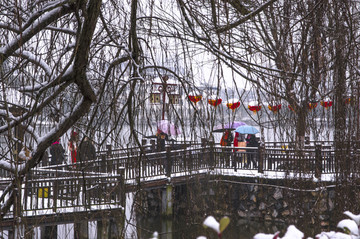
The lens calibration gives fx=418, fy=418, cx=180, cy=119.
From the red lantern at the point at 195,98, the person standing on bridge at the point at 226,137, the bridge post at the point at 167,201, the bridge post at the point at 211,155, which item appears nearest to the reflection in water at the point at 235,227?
the bridge post at the point at 167,201

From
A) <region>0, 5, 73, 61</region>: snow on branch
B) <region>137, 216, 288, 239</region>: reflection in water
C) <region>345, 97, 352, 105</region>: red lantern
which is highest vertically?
<region>0, 5, 73, 61</region>: snow on branch

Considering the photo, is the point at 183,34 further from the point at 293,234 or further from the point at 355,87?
the point at 355,87

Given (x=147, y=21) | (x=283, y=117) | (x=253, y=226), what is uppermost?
(x=147, y=21)

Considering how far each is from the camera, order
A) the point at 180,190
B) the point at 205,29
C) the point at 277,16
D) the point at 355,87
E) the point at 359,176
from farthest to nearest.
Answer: the point at 180,190 < the point at 359,176 < the point at 355,87 < the point at 277,16 < the point at 205,29

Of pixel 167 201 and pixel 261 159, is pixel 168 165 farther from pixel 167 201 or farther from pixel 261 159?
pixel 261 159

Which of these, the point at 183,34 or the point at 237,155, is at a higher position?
the point at 183,34

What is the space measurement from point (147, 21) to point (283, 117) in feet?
4.03

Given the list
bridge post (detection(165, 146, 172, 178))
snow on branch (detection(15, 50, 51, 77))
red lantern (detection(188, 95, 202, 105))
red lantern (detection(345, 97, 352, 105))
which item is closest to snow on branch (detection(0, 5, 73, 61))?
snow on branch (detection(15, 50, 51, 77))

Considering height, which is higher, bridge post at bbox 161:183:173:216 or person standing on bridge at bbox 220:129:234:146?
person standing on bridge at bbox 220:129:234:146

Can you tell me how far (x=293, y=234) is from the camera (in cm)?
137

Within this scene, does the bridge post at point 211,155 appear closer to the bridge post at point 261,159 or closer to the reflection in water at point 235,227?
the reflection in water at point 235,227

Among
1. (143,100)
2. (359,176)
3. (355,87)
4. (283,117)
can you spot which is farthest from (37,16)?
(359,176)

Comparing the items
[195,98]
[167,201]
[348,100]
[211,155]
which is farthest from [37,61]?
[167,201]

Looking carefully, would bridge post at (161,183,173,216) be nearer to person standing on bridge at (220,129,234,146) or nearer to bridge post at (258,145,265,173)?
bridge post at (258,145,265,173)
